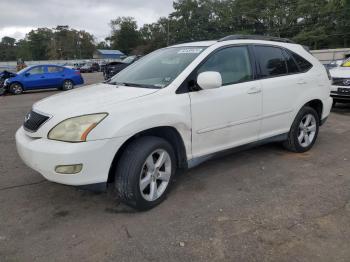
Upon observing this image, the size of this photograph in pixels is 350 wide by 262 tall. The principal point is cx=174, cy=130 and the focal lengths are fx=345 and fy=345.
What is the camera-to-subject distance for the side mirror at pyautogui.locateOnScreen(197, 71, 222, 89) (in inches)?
142

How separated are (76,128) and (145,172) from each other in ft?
2.73

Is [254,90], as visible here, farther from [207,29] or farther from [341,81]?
[207,29]

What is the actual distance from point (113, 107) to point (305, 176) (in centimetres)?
266

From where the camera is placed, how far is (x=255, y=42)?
4.63 m

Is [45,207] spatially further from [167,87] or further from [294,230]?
[294,230]

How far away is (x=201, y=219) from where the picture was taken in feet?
11.1

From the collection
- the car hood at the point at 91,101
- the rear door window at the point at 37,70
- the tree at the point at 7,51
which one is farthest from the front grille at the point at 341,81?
the tree at the point at 7,51

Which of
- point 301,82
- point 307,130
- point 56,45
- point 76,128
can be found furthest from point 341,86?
point 56,45

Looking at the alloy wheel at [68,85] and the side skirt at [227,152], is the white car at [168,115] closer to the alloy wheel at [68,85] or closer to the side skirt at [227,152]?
the side skirt at [227,152]

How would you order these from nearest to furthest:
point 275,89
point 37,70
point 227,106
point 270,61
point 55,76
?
point 227,106, point 275,89, point 270,61, point 37,70, point 55,76

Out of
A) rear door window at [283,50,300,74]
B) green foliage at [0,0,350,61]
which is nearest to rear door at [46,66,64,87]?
green foliage at [0,0,350,61]

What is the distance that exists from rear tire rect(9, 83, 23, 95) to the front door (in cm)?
1394

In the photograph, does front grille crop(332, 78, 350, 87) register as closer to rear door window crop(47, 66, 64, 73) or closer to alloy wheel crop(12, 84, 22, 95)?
rear door window crop(47, 66, 64, 73)

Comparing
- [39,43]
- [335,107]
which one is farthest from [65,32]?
[335,107]
